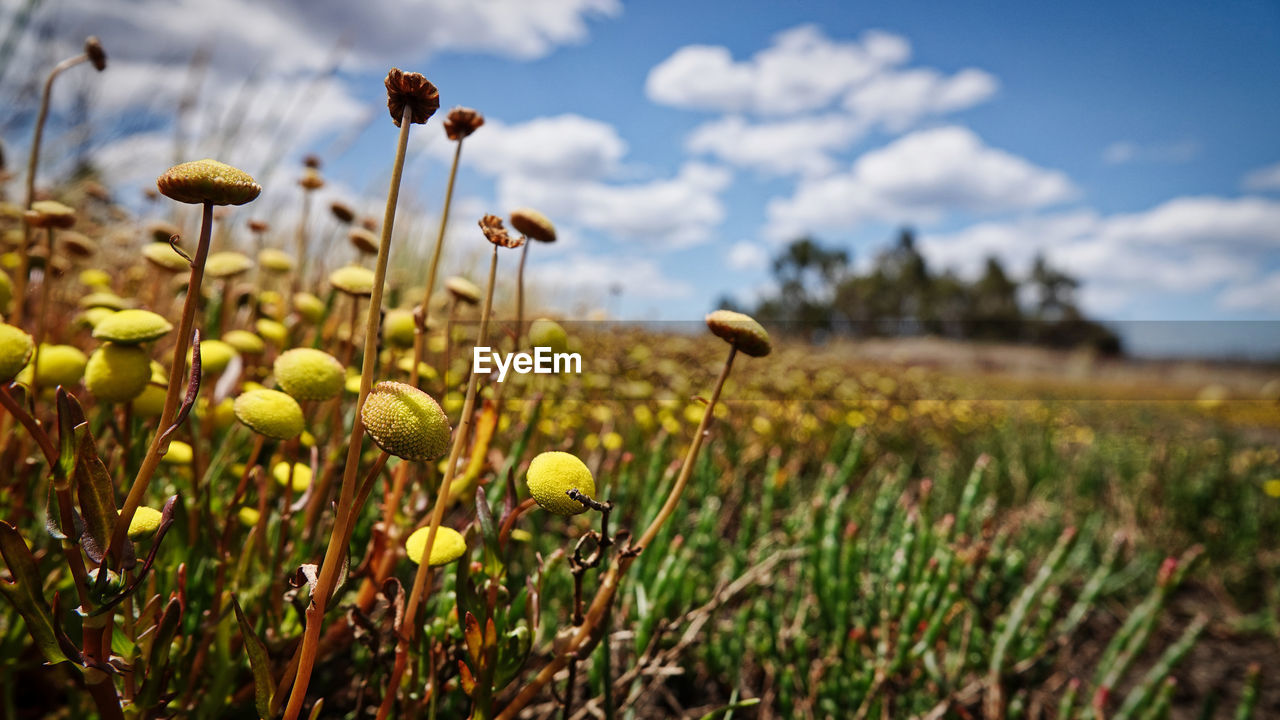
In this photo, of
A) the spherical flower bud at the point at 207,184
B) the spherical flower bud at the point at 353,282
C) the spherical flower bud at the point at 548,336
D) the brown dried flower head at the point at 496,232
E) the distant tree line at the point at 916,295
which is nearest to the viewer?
the spherical flower bud at the point at 207,184

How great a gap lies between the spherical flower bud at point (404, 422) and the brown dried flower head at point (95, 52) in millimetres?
890

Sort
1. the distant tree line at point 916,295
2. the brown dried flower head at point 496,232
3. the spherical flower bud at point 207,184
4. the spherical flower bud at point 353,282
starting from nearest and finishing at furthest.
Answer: the spherical flower bud at point 207,184, the brown dried flower head at point 496,232, the spherical flower bud at point 353,282, the distant tree line at point 916,295

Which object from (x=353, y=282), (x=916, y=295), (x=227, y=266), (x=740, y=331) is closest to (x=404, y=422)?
(x=740, y=331)

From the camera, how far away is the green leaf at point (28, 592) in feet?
1.65

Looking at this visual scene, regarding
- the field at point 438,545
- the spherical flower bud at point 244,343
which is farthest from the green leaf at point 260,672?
the spherical flower bud at point 244,343

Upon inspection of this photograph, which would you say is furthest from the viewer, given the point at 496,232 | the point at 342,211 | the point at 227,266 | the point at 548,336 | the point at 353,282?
the point at 342,211

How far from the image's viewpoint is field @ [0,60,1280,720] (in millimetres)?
539

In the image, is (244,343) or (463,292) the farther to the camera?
(244,343)

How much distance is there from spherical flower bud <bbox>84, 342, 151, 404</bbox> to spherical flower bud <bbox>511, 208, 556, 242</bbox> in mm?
405

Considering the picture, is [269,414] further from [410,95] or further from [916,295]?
[916,295]

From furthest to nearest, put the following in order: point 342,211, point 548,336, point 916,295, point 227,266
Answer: point 916,295, point 342,211, point 227,266, point 548,336

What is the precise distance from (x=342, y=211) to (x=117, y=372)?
63 centimetres

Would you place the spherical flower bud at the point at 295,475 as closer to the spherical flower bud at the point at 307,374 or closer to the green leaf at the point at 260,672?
the spherical flower bud at the point at 307,374

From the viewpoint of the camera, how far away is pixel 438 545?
2.12 ft
